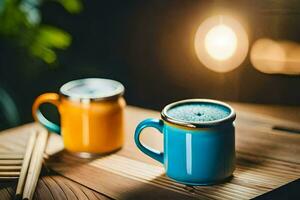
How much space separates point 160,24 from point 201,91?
0.31 meters

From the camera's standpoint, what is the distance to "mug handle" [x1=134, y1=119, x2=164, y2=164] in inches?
47.4

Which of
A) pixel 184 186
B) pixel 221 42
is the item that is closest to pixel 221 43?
pixel 221 42

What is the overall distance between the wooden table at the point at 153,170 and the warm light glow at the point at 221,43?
1.31 feet

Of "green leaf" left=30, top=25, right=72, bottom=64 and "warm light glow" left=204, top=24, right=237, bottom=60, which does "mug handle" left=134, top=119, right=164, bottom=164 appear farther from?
"green leaf" left=30, top=25, right=72, bottom=64

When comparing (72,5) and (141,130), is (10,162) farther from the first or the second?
(72,5)

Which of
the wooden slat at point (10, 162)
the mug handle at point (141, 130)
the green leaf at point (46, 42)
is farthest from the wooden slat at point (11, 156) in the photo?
the green leaf at point (46, 42)

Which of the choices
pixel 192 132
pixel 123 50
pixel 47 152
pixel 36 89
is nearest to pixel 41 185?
pixel 47 152

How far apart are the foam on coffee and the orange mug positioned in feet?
0.55

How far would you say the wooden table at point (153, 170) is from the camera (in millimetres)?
1132

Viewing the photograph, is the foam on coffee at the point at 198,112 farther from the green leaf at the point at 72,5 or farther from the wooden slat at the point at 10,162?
the green leaf at the point at 72,5

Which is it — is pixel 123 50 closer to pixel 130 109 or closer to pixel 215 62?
pixel 215 62

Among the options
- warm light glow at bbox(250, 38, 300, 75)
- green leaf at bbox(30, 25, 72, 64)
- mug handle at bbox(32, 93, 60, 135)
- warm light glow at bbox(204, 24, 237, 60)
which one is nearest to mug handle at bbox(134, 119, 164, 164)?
mug handle at bbox(32, 93, 60, 135)

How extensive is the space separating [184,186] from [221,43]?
81cm

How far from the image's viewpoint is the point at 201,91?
2.19 m
